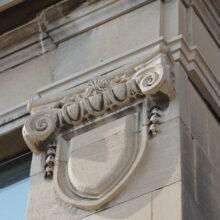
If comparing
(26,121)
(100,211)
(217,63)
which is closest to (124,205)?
(100,211)

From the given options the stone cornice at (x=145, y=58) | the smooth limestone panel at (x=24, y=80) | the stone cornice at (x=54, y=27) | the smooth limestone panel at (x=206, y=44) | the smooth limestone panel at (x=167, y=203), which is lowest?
the smooth limestone panel at (x=167, y=203)

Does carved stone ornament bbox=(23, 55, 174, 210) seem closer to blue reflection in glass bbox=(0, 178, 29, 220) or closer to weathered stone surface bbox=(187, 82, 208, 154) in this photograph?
weathered stone surface bbox=(187, 82, 208, 154)

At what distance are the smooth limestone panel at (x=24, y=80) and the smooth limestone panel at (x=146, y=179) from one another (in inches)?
64.9

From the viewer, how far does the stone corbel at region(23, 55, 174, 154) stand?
9.87 m

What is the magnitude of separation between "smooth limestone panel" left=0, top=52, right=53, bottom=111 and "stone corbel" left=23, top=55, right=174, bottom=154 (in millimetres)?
912

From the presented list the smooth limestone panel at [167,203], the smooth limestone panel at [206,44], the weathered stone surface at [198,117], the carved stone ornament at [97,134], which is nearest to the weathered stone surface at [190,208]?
the smooth limestone panel at [167,203]

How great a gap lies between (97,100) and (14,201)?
1.45 meters

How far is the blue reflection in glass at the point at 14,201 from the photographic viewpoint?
421 inches

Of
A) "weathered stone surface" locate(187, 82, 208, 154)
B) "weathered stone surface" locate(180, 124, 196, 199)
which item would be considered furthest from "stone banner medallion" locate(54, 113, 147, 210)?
"weathered stone surface" locate(187, 82, 208, 154)

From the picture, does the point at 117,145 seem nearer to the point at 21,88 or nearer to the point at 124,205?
the point at 124,205

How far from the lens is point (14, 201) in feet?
35.6

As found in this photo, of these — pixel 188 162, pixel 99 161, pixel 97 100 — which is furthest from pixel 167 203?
pixel 97 100

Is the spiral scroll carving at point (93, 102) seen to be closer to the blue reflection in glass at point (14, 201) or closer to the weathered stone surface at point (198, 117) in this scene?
the weathered stone surface at point (198, 117)

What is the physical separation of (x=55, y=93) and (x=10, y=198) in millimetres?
1115
